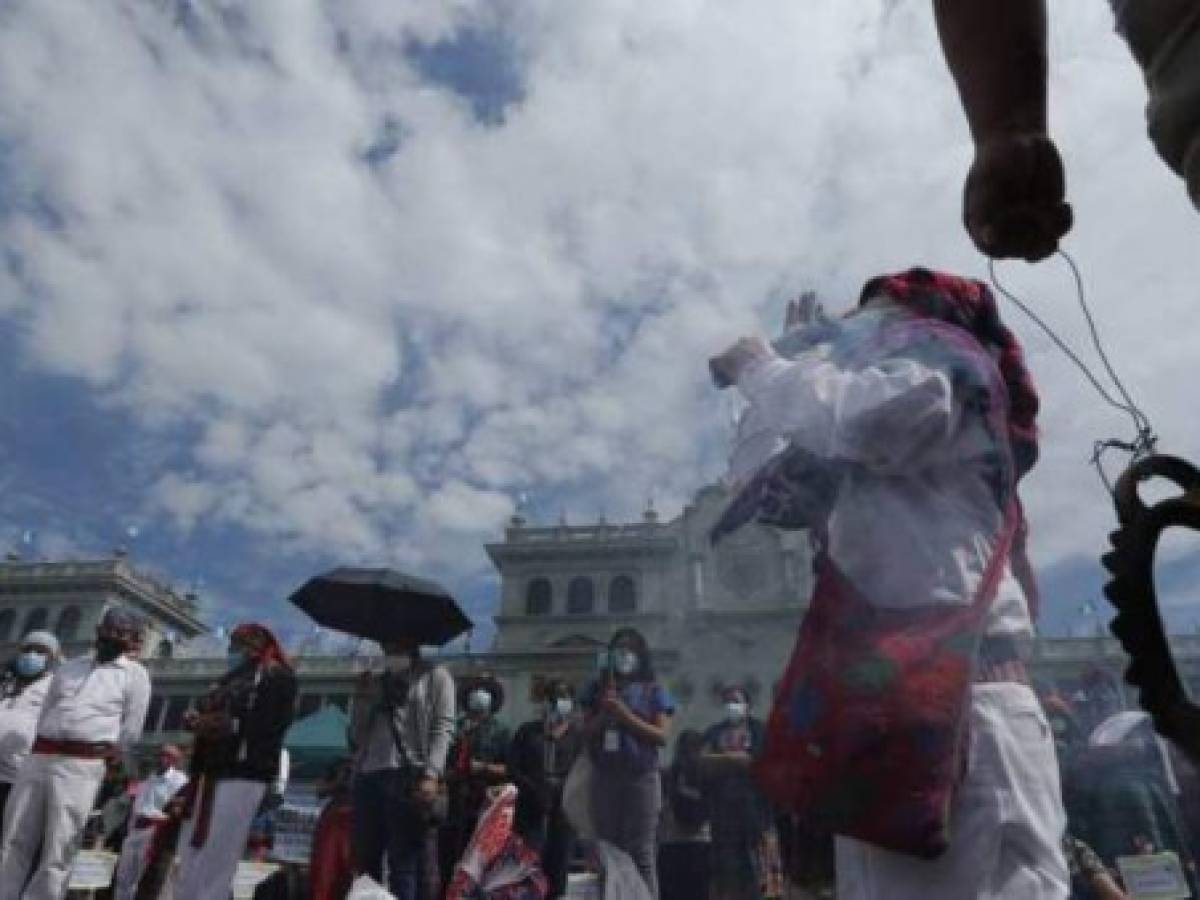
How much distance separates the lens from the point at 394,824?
5453 millimetres

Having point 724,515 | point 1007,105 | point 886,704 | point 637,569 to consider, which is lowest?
point 886,704

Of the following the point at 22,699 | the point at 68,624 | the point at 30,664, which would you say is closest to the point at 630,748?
the point at 22,699

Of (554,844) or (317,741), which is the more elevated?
(317,741)

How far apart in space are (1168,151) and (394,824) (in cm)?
542

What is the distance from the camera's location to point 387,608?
8156mm

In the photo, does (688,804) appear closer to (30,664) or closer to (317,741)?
(30,664)

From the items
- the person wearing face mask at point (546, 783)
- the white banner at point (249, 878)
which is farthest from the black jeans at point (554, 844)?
the white banner at point (249, 878)

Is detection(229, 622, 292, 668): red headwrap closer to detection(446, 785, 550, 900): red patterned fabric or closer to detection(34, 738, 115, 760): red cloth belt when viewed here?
detection(34, 738, 115, 760): red cloth belt

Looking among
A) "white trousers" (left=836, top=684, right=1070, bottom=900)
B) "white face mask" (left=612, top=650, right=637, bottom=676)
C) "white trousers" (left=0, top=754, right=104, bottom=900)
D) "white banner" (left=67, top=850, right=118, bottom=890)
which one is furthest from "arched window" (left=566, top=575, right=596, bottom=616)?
"white trousers" (left=836, top=684, right=1070, bottom=900)

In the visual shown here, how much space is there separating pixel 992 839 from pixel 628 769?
4.25 metres

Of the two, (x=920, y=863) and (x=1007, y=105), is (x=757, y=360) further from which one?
(x=920, y=863)

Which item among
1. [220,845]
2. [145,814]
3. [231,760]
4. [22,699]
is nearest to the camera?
[220,845]

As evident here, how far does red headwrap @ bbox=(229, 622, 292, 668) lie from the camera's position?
17.9 ft

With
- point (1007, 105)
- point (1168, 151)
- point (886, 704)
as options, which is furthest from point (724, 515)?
point (1168, 151)
